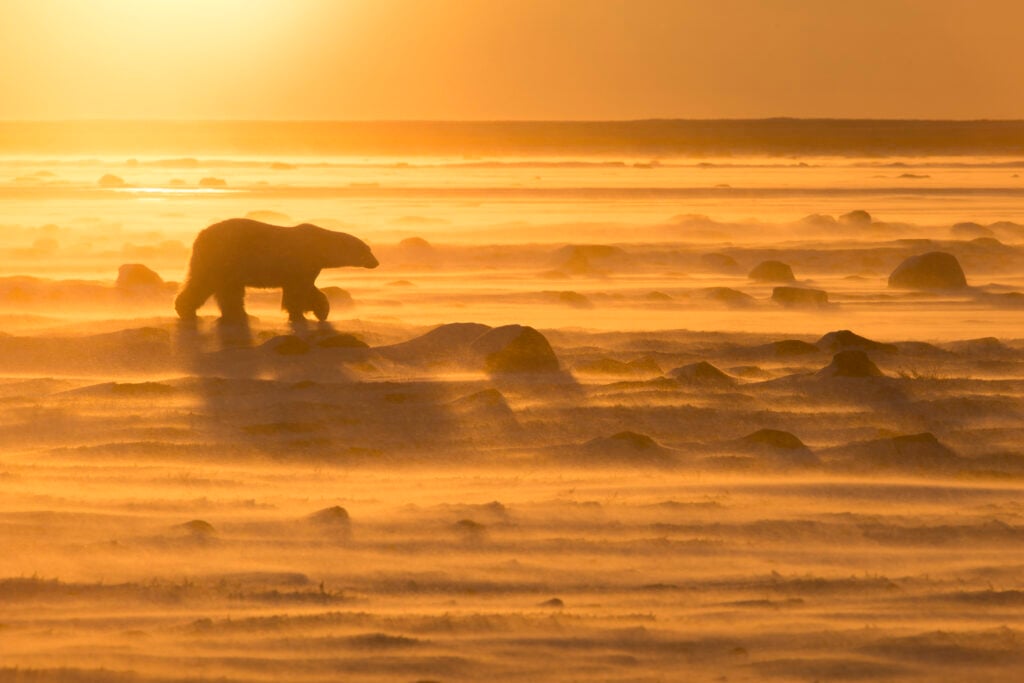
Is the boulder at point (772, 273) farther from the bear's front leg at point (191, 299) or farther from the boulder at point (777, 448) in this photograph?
the boulder at point (777, 448)

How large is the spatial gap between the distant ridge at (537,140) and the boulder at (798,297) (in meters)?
58.8

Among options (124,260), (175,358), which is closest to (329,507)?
(175,358)

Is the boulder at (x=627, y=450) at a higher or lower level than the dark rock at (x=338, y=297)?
higher

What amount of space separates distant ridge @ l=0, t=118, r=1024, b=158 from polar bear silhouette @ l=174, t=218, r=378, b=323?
61253 mm

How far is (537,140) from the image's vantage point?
334 ft

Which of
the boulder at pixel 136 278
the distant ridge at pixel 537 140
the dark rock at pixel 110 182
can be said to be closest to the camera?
the boulder at pixel 136 278

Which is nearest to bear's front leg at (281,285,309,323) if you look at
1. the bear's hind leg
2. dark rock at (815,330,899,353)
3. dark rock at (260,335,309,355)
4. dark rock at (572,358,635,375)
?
the bear's hind leg

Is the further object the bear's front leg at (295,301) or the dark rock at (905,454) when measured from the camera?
the bear's front leg at (295,301)

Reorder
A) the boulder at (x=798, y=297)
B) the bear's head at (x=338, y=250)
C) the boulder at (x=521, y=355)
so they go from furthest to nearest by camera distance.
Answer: the boulder at (x=798, y=297) → the bear's head at (x=338, y=250) → the boulder at (x=521, y=355)

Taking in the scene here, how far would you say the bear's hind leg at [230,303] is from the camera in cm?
1307

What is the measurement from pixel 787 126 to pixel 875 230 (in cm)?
11037

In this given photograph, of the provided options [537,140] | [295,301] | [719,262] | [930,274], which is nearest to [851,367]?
[295,301]

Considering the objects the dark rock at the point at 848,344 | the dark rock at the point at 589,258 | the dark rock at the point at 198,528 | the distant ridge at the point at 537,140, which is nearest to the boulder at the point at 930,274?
the dark rock at the point at 589,258

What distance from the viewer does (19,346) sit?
1180cm
